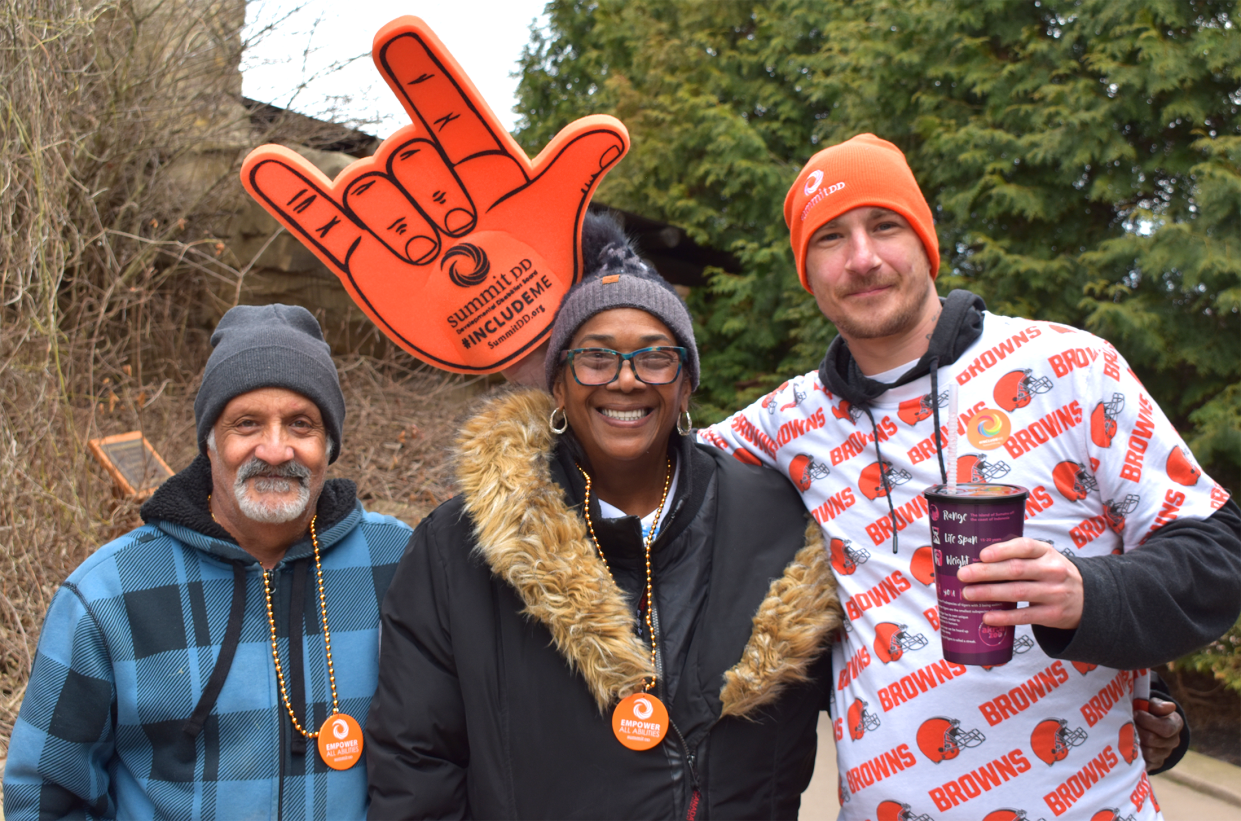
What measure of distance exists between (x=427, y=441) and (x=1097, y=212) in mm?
5447

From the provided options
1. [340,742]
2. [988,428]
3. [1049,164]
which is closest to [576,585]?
[340,742]

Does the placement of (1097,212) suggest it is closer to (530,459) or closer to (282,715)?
(530,459)

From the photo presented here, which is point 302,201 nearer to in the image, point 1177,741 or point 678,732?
point 678,732

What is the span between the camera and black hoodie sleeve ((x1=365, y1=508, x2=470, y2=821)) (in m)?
1.77

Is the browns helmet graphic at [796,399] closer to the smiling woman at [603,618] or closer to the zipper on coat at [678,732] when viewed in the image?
the smiling woman at [603,618]

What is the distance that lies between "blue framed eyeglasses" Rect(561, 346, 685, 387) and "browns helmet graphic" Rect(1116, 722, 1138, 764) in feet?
3.97

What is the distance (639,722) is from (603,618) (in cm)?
22

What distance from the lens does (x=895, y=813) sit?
6.21 ft

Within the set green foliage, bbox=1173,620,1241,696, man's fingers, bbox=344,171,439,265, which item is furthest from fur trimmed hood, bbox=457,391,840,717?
green foliage, bbox=1173,620,1241,696

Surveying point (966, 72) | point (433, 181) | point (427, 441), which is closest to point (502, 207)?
point (433, 181)

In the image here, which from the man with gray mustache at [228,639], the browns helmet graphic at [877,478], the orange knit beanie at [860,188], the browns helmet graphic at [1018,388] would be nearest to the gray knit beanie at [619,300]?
the orange knit beanie at [860,188]

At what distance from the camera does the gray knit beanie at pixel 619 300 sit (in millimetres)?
2051

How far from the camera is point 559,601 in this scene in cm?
183

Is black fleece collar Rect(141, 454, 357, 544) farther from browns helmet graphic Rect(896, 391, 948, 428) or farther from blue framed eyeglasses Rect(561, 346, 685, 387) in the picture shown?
browns helmet graphic Rect(896, 391, 948, 428)
